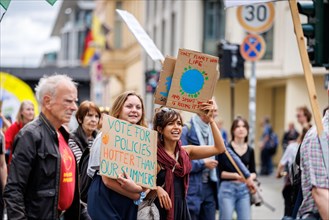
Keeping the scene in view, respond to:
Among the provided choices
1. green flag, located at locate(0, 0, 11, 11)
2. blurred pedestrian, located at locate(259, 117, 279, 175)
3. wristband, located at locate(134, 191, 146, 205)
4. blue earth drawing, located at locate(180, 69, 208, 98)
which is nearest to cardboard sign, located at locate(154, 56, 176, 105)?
blue earth drawing, located at locate(180, 69, 208, 98)

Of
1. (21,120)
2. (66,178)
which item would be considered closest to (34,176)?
(66,178)

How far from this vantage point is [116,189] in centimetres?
670

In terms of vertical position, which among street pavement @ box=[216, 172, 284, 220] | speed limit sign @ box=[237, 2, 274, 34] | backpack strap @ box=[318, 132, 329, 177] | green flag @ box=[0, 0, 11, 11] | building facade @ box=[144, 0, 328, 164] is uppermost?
building facade @ box=[144, 0, 328, 164]

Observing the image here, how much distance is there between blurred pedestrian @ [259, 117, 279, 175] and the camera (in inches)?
1059

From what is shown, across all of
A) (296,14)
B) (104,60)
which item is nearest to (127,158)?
(296,14)

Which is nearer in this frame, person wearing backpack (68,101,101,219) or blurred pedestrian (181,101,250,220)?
person wearing backpack (68,101,101,219)

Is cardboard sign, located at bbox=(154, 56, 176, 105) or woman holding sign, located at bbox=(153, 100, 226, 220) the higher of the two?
cardboard sign, located at bbox=(154, 56, 176, 105)

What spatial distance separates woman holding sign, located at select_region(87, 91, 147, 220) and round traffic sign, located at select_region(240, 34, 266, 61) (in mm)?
8410

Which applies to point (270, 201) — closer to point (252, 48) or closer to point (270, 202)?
point (270, 202)

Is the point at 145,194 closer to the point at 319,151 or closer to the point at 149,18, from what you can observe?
the point at 319,151

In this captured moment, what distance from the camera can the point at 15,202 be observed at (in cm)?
562

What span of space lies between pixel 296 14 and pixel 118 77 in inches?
1915

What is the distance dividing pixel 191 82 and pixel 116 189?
1.06 meters

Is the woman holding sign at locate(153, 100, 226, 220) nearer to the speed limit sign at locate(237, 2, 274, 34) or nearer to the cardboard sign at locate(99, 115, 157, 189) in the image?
the cardboard sign at locate(99, 115, 157, 189)
